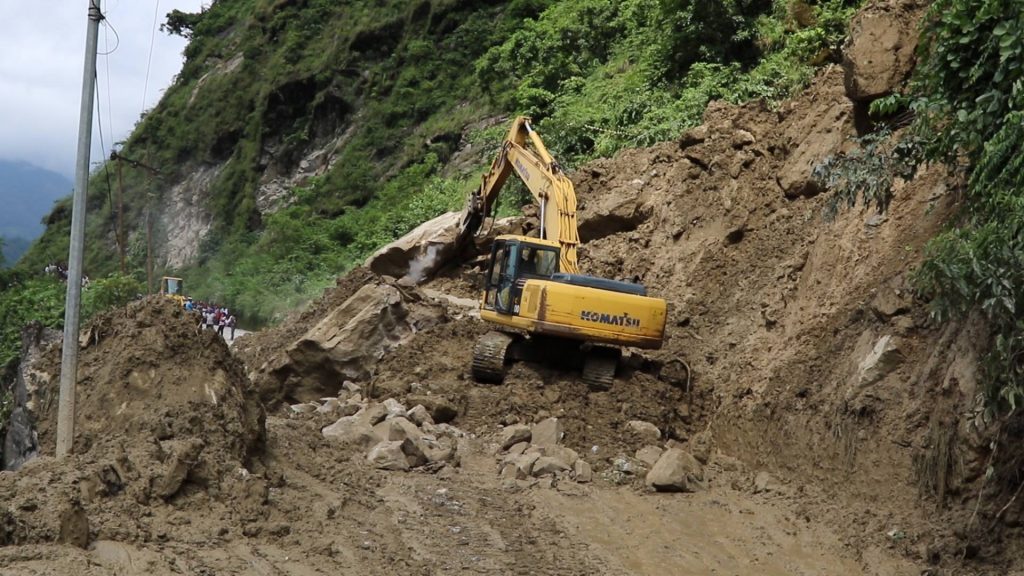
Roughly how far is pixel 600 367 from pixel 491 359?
1.37 metres

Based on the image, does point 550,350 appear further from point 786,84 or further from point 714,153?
point 786,84

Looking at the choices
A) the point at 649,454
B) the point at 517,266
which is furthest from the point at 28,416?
the point at 517,266

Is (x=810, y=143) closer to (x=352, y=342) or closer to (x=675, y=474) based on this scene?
(x=675, y=474)

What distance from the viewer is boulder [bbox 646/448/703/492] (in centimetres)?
1102

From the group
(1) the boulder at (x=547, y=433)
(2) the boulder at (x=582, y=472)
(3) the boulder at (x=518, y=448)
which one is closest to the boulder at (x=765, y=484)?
(2) the boulder at (x=582, y=472)

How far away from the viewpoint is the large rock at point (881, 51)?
43.3 ft

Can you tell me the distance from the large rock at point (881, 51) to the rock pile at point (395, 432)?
6.07 meters

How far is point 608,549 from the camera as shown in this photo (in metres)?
9.32

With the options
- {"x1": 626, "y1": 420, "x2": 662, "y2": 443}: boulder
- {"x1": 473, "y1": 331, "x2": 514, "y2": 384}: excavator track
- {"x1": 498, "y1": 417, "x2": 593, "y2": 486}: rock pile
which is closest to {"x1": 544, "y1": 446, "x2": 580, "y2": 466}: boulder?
{"x1": 498, "y1": 417, "x2": 593, "y2": 486}: rock pile

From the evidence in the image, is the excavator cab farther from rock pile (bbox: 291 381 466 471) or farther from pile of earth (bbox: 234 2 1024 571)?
rock pile (bbox: 291 381 466 471)

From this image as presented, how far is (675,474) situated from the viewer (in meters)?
11.0

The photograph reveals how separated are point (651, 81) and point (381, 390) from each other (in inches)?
461

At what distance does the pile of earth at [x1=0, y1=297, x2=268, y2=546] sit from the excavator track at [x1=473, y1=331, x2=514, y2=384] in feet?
15.5

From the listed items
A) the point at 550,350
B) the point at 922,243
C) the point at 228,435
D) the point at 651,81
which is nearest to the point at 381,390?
the point at 550,350
